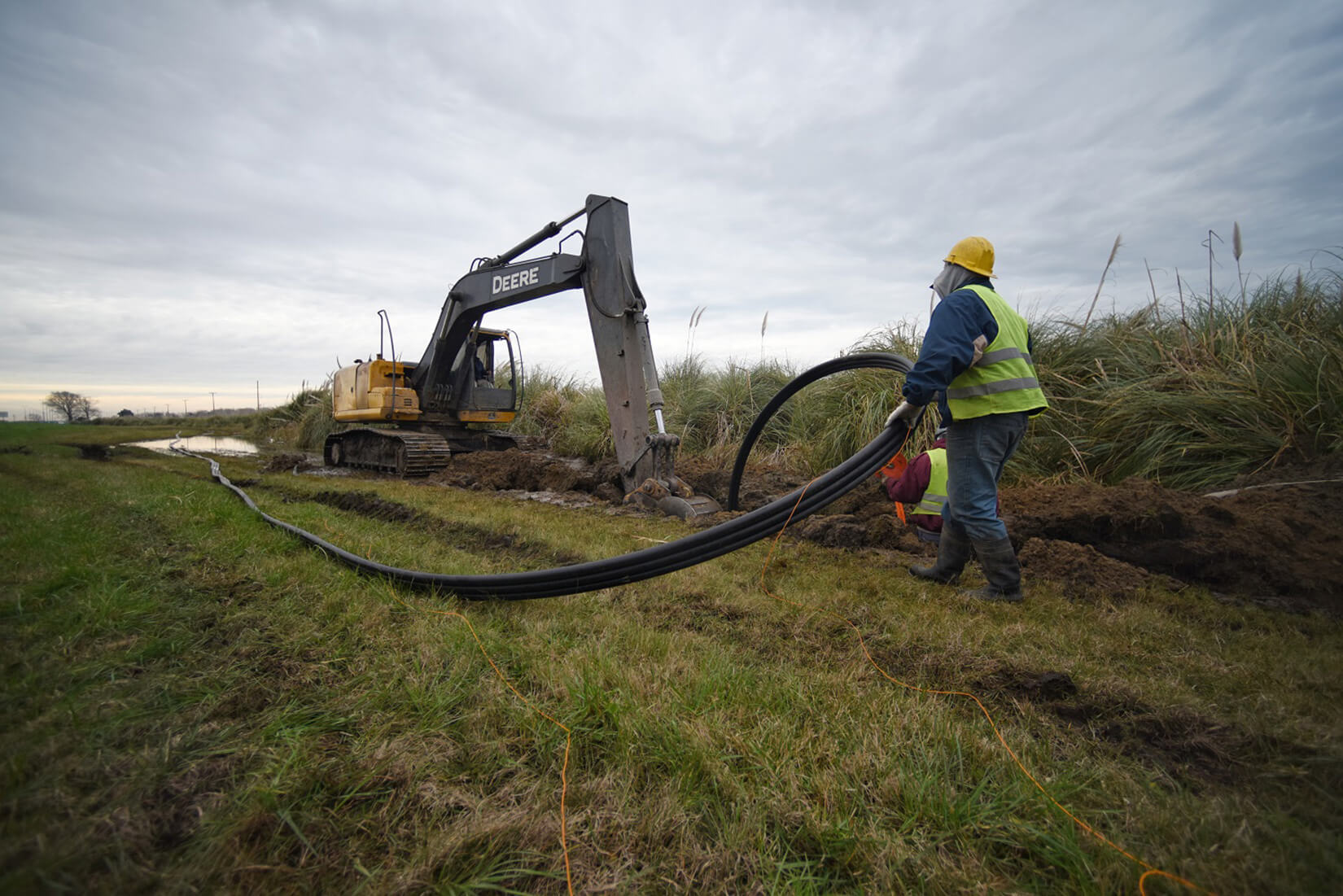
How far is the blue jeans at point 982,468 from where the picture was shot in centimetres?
330

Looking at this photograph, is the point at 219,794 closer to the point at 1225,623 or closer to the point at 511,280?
the point at 1225,623

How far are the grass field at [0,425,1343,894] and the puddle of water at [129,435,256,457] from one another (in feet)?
37.5

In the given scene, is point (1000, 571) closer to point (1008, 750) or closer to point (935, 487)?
point (935, 487)

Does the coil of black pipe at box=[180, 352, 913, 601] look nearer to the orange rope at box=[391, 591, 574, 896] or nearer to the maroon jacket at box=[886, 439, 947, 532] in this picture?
the orange rope at box=[391, 591, 574, 896]

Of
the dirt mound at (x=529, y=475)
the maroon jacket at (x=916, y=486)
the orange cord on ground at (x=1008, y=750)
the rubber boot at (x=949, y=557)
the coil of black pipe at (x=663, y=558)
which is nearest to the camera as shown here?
the orange cord on ground at (x=1008, y=750)

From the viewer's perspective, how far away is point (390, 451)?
9805mm

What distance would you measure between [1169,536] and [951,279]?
6.87 feet

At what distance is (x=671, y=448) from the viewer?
20.7ft

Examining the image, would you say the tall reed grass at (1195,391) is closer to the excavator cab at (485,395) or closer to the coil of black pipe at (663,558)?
the coil of black pipe at (663,558)

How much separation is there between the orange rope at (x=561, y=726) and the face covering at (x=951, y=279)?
9.84ft

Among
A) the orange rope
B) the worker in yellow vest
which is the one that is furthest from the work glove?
the orange rope

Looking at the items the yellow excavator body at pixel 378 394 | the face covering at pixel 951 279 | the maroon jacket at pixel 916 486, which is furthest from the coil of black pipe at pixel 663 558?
the yellow excavator body at pixel 378 394

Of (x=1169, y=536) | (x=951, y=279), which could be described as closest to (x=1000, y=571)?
(x=1169, y=536)

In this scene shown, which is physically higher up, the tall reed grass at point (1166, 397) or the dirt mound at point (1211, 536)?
the tall reed grass at point (1166, 397)
